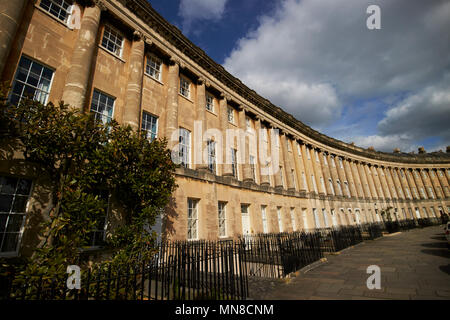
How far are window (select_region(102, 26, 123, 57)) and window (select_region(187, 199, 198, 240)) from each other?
357 inches

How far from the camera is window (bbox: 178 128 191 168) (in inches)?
472

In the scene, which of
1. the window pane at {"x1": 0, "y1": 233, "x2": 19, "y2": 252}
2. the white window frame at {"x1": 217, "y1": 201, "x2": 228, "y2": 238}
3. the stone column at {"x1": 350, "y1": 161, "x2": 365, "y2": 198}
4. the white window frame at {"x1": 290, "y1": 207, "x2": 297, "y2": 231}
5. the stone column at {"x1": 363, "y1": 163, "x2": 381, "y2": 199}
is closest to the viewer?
the window pane at {"x1": 0, "y1": 233, "x2": 19, "y2": 252}

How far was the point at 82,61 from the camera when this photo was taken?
8.23 meters

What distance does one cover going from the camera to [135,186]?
6.89 metres

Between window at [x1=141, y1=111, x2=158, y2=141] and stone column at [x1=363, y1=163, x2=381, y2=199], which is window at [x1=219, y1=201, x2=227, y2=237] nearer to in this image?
window at [x1=141, y1=111, x2=158, y2=141]

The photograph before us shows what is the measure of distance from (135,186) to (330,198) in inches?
1051

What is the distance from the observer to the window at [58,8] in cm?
821

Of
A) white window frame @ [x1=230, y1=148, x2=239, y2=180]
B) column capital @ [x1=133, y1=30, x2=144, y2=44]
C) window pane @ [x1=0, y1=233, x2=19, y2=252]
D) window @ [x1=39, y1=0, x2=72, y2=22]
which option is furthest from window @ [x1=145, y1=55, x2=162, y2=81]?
window pane @ [x1=0, y1=233, x2=19, y2=252]

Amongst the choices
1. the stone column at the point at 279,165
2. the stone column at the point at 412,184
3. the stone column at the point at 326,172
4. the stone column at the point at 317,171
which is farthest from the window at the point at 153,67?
the stone column at the point at 412,184

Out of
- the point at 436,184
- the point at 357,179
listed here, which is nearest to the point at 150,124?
the point at 357,179

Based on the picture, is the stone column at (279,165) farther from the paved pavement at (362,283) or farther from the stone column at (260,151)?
the paved pavement at (362,283)

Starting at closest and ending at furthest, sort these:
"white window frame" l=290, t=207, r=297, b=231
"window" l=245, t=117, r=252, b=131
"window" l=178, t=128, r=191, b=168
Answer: "window" l=178, t=128, r=191, b=168, "window" l=245, t=117, r=252, b=131, "white window frame" l=290, t=207, r=297, b=231

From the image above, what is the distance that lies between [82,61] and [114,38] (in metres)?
3.64
